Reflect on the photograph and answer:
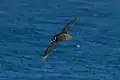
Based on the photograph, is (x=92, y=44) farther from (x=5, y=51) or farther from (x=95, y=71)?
(x=5, y=51)

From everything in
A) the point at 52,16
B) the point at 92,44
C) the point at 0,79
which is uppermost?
the point at 52,16

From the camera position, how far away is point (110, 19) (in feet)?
59.4

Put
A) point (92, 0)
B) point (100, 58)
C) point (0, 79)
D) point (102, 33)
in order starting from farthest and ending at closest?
point (92, 0), point (102, 33), point (100, 58), point (0, 79)

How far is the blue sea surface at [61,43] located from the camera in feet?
50.6

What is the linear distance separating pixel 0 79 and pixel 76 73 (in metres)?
2.18

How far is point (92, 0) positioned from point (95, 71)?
451 centimetres

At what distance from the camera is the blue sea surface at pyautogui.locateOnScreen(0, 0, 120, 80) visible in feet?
50.6

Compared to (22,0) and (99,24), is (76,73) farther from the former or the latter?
(22,0)

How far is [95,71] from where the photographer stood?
50.9 ft

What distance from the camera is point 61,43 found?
1698 cm

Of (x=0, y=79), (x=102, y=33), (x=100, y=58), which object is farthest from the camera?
(x=102, y=33)

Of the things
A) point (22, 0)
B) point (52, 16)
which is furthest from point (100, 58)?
point (22, 0)

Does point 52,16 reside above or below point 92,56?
above

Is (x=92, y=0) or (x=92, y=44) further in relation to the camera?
(x=92, y=0)
